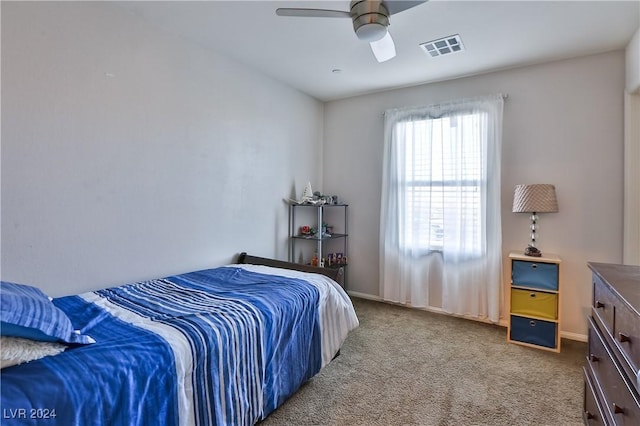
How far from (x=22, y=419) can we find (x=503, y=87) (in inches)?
156

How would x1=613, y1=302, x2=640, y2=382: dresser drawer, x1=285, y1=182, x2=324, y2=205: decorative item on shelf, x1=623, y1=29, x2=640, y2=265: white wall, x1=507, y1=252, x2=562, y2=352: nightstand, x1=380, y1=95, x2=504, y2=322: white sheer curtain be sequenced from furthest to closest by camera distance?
x1=285, y1=182, x2=324, y2=205: decorative item on shelf, x1=380, y1=95, x2=504, y2=322: white sheer curtain, x1=507, y1=252, x2=562, y2=352: nightstand, x1=623, y1=29, x2=640, y2=265: white wall, x1=613, y1=302, x2=640, y2=382: dresser drawer

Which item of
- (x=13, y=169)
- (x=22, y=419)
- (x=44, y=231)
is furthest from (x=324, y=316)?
(x=13, y=169)

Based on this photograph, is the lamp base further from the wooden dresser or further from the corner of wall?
the corner of wall

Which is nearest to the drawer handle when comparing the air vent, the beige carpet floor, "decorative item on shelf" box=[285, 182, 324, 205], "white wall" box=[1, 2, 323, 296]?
the beige carpet floor

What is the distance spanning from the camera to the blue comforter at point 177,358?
1.05 meters

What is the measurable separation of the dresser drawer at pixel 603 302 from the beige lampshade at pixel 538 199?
126 centimetres

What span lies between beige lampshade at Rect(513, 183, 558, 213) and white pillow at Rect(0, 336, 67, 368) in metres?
3.23

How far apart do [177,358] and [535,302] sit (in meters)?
2.83

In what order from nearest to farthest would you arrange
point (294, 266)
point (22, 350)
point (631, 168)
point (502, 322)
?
point (22, 350)
point (631, 168)
point (294, 266)
point (502, 322)

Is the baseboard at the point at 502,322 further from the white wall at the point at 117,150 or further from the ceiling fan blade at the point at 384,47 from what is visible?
the ceiling fan blade at the point at 384,47

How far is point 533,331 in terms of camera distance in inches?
107

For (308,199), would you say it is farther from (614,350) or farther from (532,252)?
(614,350)

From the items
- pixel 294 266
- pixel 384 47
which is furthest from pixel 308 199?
pixel 384 47

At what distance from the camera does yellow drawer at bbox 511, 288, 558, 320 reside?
2654 mm
